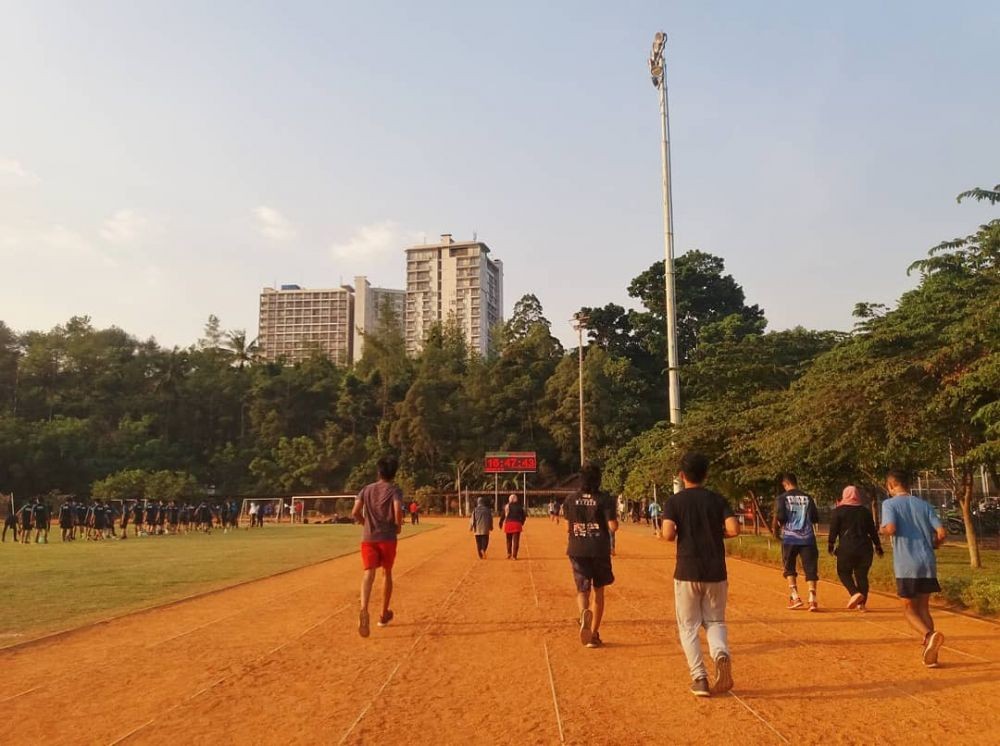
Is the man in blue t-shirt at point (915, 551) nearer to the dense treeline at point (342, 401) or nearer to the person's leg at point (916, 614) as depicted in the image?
the person's leg at point (916, 614)

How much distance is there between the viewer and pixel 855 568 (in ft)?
28.9

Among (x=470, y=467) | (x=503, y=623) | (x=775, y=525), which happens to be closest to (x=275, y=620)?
(x=503, y=623)

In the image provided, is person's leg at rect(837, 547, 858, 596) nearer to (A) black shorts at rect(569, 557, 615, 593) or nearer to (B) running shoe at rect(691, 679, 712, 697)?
(A) black shorts at rect(569, 557, 615, 593)

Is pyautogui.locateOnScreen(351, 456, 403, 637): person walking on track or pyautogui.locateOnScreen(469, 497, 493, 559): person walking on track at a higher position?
pyautogui.locateOnScreen(351, 456, 403, 637): person walking on track

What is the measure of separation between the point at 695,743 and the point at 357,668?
2.89 metres

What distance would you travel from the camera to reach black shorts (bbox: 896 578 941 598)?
5.93 meters

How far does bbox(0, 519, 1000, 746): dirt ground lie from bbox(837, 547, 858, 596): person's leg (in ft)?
1.17

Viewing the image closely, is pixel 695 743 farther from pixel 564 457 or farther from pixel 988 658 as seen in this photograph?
pixel 564 457

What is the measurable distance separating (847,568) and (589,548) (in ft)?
13.2

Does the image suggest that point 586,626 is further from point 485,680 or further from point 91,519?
point 91,519

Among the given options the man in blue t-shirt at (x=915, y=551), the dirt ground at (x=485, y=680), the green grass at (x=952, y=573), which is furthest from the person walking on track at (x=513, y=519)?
the man in blue t-shirt at (x=915, y=551)

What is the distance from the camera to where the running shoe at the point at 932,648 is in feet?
18.7

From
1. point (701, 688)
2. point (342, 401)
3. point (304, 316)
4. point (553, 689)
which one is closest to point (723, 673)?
point (701, 688)

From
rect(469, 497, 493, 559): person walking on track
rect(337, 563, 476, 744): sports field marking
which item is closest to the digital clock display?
rect(469, 497, 493, 559): person walking on track
